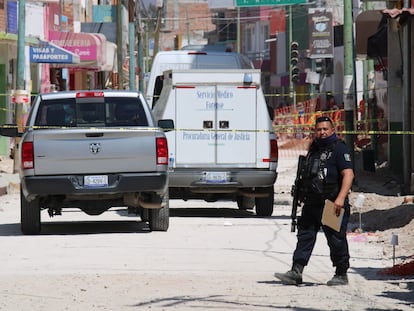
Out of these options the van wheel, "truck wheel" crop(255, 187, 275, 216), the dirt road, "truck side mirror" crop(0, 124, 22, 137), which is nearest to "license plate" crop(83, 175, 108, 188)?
the dirt road

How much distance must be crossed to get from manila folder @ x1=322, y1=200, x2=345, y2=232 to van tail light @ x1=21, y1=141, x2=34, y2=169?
18.2 feet

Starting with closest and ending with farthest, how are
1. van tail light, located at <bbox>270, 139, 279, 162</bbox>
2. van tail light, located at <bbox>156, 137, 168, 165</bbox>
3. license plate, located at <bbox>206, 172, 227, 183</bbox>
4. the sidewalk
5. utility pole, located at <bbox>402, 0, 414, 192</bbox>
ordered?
van tail light, located at <bbox>156, 137, 168, 165</bbox> < license plate, located at <bbox>206, 172, 227, 183</bbox> < van tail light, located at <bbox>270, 139, 279, 162</bbox> < utility pole, located at <bbox>402, 0, 414, 192</bbox> < the sidewalk

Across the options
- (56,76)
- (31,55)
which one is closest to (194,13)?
(56,76)

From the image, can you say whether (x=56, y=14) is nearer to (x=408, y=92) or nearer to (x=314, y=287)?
(x=408, y=92)

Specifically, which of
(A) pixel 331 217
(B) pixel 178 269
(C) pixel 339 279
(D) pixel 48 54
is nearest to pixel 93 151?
(B) pixel 178 269

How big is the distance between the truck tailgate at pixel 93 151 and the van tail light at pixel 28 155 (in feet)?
0.18

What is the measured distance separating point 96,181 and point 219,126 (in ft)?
13.8

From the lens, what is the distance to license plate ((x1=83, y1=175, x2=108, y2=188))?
15547 millimetres

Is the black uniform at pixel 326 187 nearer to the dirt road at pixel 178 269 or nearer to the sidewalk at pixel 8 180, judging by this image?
the dirt road at pixel 178 269

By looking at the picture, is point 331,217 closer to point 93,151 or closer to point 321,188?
→ point 321,188

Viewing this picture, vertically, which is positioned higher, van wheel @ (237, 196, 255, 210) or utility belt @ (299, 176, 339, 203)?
utility belt @ (299, 176, 339, 203)

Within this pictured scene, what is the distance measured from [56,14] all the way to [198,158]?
28732mm

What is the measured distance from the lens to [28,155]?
1545cm

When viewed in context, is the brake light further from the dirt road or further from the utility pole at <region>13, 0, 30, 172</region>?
the utility pole at <region>13, 0, 30, 172</region>
